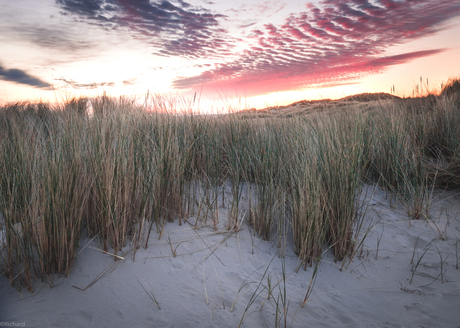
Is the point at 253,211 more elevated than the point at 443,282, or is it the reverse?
the point at 253,211

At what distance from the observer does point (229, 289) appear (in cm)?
203

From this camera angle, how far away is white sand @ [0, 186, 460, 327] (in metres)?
1.70

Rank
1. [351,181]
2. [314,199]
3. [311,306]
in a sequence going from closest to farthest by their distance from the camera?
[311,306], [314,199], [351,181]

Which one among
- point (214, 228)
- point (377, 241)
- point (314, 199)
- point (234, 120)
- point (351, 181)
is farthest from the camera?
point (234, 120)

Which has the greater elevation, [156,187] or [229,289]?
[156,187]

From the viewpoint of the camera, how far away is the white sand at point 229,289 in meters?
1.70

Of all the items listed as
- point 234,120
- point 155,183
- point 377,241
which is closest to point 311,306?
point 377,241

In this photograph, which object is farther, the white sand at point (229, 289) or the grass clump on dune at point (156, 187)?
the grass clump on dune at point (156, 187)

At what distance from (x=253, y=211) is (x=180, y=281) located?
0.99m

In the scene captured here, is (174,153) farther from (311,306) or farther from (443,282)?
(443,282)

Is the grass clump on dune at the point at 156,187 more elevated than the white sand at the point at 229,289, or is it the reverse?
the grass clump on dune at the point at 156,187

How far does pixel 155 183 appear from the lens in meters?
2.55

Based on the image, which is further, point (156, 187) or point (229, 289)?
point (156, 187)

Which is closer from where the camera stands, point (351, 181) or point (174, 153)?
point (351, 181)
